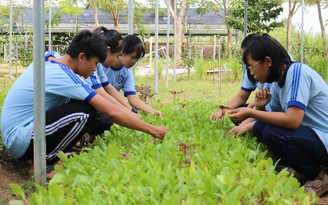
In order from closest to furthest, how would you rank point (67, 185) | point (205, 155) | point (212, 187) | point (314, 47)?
point (212, 187), point (67, 185), point (205, 155), point (314, 47)

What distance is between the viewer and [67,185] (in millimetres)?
2455

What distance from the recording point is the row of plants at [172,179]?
202 cm

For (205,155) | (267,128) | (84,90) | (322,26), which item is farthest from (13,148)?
(322,26)

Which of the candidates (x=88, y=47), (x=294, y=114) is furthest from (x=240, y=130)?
(x=88, y=47)

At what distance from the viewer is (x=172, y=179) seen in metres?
2.19

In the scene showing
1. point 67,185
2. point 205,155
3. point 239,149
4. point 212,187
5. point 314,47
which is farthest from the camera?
point 314,47

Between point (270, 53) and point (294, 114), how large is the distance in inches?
15.3

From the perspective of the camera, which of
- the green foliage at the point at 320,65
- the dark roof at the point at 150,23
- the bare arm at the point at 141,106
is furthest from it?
the dark roof at the point at 150,23

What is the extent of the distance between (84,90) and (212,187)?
135 cm

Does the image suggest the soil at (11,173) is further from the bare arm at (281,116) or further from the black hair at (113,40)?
the bare arm at (281,116)

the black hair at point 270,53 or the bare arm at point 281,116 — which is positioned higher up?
the black hair at point 270,53

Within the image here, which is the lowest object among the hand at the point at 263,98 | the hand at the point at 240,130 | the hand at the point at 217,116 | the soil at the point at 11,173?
the soil at the point at 11,173

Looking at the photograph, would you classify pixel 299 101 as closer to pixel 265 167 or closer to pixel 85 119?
pixel 265 167

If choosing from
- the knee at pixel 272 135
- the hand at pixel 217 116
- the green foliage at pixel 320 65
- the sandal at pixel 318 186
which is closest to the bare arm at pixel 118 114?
the knee at pixel 272 135
